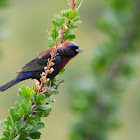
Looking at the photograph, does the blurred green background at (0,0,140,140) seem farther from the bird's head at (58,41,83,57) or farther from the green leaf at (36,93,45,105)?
the green leaf at (36,93,45,105)

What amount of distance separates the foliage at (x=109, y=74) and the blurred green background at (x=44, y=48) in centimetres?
335

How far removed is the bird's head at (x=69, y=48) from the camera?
3.41 meters

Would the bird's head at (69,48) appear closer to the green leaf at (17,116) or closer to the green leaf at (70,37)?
the green leaf at (70,37)

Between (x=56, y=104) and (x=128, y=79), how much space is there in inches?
301

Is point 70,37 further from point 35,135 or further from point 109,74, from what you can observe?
point 109,74

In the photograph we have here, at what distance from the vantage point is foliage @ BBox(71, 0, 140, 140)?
259 inches

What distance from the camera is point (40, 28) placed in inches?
695

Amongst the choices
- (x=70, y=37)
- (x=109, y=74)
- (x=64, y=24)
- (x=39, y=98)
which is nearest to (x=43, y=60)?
(x=70, y=37)

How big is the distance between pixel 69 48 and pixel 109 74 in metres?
3.22

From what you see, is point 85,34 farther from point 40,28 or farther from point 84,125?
point 84,125

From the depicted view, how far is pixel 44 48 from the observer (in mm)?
15258

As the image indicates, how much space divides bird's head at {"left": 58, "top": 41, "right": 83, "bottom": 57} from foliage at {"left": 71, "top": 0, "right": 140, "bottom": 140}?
3082 mm

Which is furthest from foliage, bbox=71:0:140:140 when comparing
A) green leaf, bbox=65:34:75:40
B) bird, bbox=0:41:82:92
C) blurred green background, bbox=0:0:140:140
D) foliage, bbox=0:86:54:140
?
foliage, bbox=0:86:54:140

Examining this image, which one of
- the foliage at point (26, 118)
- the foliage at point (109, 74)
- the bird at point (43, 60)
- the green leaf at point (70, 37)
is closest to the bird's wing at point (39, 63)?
the bird at point (43, 60)
